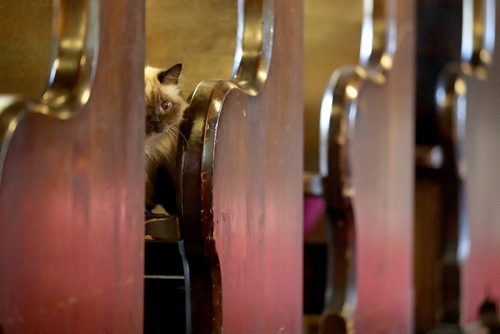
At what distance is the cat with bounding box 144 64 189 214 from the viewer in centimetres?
206

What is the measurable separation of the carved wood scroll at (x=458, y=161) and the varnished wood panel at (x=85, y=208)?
197 centimetres

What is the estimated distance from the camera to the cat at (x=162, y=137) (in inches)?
81.2

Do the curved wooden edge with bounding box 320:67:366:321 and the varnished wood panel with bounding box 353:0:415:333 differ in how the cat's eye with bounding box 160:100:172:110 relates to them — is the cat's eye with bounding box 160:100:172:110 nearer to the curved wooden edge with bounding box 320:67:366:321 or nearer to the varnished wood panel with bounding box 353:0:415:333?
the curved wooden edge with bounding box 320:67:366:321

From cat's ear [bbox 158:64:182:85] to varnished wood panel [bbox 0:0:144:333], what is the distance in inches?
13.1

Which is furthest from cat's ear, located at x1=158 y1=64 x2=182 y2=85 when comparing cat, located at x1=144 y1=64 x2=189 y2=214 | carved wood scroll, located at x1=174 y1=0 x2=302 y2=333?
carved wood scroll, located at x1=174 y1=0 x2=302 y2=333

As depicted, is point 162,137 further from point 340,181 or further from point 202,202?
point 340,181

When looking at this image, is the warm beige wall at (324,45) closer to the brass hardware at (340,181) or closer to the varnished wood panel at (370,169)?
the varnished wood panel at (370,169)

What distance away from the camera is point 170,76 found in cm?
207

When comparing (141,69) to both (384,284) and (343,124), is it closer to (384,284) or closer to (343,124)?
(343,124)

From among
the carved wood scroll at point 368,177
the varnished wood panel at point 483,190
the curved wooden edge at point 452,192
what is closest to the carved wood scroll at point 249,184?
the carved wood scroll at point 368,177

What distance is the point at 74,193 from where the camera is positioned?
1.49 meters

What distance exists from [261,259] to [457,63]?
5.65ft

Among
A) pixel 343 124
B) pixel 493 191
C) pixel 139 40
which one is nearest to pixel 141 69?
pixel 139 40

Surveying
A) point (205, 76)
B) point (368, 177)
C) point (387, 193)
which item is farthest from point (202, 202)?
point (387, 193)
